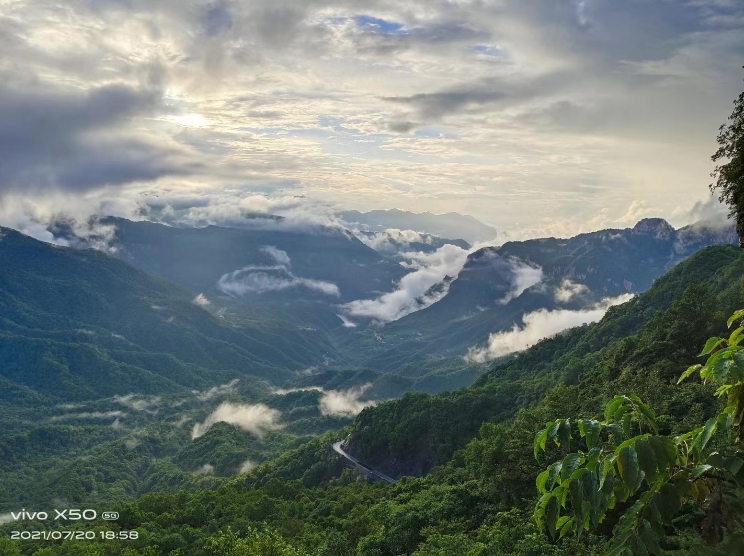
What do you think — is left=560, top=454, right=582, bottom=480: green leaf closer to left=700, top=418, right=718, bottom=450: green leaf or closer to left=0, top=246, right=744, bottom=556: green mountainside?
left=700, top=418, right=718, bottom=450: green leaf

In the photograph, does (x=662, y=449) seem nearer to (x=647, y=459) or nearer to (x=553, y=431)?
(x=647, y=459)

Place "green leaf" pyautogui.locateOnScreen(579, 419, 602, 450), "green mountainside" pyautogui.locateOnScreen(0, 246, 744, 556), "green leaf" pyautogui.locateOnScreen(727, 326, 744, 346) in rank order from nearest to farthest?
"green leaf" pyautogui.locateOnScreen(579, 419, 602, 450), "green leaf" pyautogui.locateOnScreen(727, 326, 744, 346), "green mountainside" pyautogui.locateOnScreen(0, 246, 744, 556)

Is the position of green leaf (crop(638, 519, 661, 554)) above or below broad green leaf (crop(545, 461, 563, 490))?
below

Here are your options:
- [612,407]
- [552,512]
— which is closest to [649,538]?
[552,512]

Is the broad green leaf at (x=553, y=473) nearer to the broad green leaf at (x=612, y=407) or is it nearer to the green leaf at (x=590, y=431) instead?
the green leaf at (x=590, y=431)

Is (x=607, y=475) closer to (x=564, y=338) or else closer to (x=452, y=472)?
(x=452, y=472)

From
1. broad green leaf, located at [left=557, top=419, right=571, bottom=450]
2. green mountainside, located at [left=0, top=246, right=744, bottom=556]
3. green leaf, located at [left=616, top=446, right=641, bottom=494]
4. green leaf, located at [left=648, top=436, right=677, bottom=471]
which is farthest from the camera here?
green mountainside, located at [left=0, top=246, right=744, bottom=556]

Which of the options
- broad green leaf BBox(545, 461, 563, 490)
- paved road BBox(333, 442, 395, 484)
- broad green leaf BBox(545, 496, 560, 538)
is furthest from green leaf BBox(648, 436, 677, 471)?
paved road BBox(333, 442, 395, 484)
